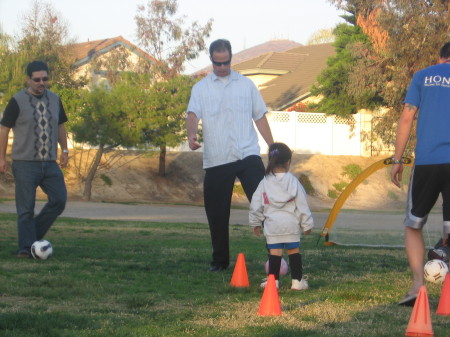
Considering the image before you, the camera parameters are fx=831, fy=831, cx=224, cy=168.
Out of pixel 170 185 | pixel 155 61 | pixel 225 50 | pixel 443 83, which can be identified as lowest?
pixel 170 185

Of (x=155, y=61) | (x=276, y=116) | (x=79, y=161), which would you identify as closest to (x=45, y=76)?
(x=79, y=161)

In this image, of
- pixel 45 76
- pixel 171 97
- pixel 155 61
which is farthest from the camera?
pixel 155 61

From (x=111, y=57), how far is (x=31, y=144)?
1293 inches

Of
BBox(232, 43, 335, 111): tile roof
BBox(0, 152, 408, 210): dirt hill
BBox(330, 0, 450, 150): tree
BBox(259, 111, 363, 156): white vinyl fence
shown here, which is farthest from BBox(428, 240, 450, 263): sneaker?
BBox(232, 43, 335, 111): tile roof

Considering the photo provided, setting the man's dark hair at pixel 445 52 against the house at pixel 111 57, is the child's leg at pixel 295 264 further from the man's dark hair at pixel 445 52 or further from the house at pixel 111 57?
the house at pixel 111 57

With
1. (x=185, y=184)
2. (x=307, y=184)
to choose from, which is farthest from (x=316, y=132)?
(x=185, y=184)

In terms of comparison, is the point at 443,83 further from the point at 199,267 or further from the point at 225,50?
the point at 199,267

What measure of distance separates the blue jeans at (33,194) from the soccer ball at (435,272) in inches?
152

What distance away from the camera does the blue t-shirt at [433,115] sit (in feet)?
19.1

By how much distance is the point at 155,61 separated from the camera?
126 ft

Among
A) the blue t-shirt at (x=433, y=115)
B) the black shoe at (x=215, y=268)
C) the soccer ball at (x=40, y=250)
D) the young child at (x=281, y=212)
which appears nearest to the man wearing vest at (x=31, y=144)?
the soccer ball at (x=40, y=250)

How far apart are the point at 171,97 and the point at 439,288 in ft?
82.3

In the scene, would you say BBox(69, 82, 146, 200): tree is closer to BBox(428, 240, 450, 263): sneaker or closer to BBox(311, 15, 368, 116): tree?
BBox(311, 15, 368, 116): tree

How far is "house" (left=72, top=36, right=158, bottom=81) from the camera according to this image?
131ft
